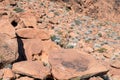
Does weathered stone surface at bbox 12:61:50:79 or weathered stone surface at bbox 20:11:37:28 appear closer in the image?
weathered stone surface at bbox 12:61:50:79

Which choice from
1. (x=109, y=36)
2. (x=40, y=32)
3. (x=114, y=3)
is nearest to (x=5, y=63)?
(x=40, y=32)

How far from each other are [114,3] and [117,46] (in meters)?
11.8

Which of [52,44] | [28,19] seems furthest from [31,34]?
[28,19]

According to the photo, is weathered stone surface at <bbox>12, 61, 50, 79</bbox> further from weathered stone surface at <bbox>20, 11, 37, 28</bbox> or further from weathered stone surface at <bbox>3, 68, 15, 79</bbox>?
weathered stone surface at <bbox>20, 11, 37, 28</bbox>

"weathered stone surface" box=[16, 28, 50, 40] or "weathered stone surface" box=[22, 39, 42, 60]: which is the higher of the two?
"weathered stone surface" box=[16, 28, 50, 40]

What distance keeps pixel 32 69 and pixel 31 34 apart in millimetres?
3045

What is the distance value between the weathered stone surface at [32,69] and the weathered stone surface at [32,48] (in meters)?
0.93

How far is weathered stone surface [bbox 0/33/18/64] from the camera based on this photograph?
31.2ft

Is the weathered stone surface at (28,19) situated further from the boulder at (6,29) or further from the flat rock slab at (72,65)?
the flat rock slab at (72,65)

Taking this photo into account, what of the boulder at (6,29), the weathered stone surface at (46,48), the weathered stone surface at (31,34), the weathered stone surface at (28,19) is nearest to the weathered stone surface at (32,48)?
the weathered stone surface at (46,48)

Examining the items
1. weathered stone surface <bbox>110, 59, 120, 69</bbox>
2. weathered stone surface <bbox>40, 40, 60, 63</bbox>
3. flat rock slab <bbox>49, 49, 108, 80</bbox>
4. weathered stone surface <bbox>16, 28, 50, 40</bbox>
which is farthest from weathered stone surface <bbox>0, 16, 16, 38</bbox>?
weathered stone surface <bbox>110, 59, 120, 69</bbox>

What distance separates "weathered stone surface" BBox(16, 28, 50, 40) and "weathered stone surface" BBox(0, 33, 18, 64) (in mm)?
1872

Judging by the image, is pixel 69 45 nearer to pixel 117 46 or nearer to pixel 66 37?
pixel 66 37

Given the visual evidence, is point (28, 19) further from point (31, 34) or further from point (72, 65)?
point (72, 65)
